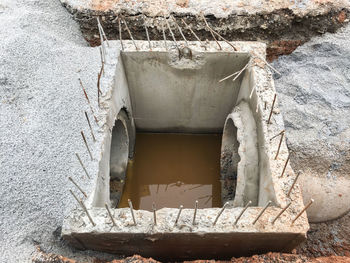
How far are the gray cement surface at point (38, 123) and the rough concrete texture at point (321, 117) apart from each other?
306 centimetres

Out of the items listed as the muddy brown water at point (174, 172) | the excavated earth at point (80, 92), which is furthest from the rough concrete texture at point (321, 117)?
the muddy brown water at point (174, 172)

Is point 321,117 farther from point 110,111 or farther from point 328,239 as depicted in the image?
point 110,111

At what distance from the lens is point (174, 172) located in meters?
6.07

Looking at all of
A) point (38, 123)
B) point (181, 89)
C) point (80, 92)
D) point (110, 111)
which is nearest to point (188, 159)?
point (181, 89)

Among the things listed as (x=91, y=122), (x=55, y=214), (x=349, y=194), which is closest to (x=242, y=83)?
(x=349, y=194)

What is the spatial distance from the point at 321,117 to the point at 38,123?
13.9 feet

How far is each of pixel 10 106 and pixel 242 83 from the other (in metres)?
3.65

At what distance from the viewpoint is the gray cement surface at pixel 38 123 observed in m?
3.10

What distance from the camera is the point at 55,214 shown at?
10.3 ft

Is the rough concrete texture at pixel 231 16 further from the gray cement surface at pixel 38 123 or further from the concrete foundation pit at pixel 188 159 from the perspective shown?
the concrete foundation pit at pixel 188 159

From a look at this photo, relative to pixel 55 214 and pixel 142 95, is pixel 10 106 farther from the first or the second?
pixel 142 95

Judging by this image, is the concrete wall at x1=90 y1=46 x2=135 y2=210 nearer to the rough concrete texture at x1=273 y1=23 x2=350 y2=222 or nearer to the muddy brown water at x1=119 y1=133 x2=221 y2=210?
the muddy brown water at x1=119 y1=133 x2=221 y2=210

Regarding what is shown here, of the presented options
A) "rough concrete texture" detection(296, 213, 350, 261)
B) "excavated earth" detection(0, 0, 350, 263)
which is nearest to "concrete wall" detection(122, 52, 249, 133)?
"excavated earth" detection(0, 0, 350, 263)

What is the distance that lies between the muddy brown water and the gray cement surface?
2270mm
